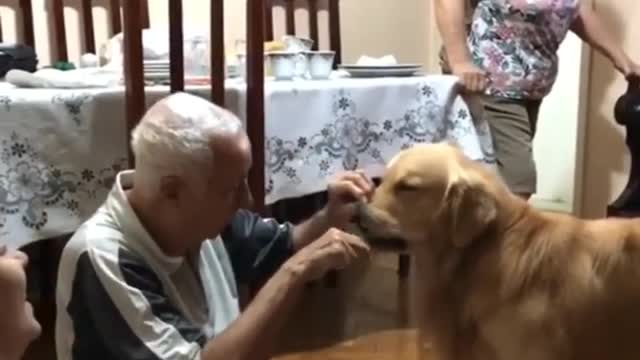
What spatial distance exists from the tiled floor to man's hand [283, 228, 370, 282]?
1.09 m

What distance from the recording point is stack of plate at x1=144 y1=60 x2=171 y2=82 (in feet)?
7.09

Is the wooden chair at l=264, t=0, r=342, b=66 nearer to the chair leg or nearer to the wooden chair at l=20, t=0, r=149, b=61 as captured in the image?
the wooden chair at l=20, t=0, r=149, b=61

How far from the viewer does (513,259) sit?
5.85ft

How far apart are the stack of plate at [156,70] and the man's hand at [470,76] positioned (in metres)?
0.79

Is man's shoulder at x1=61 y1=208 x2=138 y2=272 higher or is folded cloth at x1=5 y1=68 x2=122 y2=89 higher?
folded cloth at x1=5 y1=68 x2=122 y2=89

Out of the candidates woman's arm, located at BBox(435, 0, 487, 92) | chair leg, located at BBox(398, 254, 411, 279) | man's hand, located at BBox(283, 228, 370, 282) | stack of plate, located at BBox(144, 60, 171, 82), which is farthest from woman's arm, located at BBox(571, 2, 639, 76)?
man's hand, located at BBox(283, 228, 370, 282)

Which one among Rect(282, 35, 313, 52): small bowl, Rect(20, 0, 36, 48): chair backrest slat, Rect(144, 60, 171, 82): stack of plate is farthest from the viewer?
Rect(20, 0, 36, 48): chair backrest slat

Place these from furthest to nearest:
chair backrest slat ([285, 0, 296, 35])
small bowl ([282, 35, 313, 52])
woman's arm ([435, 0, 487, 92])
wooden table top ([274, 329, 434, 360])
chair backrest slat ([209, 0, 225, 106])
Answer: chair backrest slat ([285, 0, 296, 35]), small bowl ([282, 35, 313, 52]), woman's arm ([435, 0, 487, 92]), wooden table top ([274, 329, 434, 360]), chair backrest slat ([209, 0, 225, 106])

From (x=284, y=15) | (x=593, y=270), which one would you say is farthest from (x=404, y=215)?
(x=284, y=15)

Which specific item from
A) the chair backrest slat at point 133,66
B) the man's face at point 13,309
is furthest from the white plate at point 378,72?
the man's face at point 13,309

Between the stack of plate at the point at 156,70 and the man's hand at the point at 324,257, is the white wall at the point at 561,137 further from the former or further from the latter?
the man's hand at the point at 324,257

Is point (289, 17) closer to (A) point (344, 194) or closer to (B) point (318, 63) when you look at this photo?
(B) point (318, 63)

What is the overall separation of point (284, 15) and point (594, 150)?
1.24 meters

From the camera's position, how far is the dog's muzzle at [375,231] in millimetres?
1784
